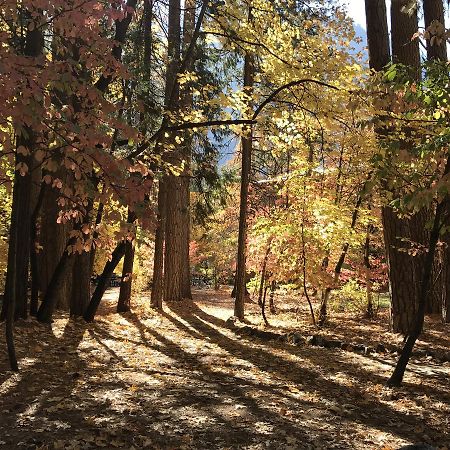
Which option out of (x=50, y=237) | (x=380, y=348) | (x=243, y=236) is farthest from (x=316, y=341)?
(x=50, y=237)

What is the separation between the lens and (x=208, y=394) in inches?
204

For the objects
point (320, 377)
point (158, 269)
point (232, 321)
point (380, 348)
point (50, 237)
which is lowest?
point (320, 377)

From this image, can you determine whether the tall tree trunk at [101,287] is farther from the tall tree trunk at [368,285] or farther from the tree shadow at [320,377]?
the tall tree trunk at [368,285]

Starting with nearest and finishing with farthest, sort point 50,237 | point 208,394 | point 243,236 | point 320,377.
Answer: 1. point 208,394
2. point 320,377
3. point 50,237
4. point 243,236

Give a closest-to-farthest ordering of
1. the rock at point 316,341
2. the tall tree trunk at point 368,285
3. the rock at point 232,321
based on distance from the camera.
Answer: the rock at point 316,341, the rock at point 232,321, the tall tree trunk at point 368,285

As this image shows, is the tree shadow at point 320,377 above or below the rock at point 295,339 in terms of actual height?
below

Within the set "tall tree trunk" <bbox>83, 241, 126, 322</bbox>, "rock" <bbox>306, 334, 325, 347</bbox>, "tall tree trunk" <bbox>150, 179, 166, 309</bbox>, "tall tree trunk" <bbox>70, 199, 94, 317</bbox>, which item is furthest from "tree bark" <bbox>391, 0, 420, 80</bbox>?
"tall tree trunk" <bbox>70, 199, 94, 317</bbox>

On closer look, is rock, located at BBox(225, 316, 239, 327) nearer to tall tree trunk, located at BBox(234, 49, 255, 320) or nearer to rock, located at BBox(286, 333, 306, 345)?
tall tree trunk, located at BBox(234, 49, 255, 320)

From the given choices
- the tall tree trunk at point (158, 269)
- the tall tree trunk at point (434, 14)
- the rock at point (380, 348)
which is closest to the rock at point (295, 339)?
the rock at point (380, 348)

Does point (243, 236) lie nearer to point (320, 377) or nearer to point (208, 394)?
point (320, 377)

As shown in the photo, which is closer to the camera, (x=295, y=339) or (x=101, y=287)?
(x=295, y=339)

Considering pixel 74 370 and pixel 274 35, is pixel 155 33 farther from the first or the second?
pixel 74 370

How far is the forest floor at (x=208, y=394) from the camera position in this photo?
3984 millimetres

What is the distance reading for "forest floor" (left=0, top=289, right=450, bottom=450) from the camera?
398 centimetres
